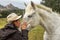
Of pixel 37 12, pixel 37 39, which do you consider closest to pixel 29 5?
pixel 37 12

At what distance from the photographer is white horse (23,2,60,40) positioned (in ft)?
21.6

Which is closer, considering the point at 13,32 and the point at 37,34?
the point at 13,32

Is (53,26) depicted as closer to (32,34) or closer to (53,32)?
→ (53,32)

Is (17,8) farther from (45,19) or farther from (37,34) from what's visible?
(45,19)

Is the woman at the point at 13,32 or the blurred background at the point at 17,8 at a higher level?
the woman at the point at 13,32

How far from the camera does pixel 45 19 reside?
6.81 m

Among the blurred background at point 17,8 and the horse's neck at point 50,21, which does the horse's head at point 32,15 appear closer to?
the horse's neck at point 50,21

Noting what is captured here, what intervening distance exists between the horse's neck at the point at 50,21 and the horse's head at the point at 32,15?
0.15m

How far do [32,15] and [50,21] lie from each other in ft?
1.72

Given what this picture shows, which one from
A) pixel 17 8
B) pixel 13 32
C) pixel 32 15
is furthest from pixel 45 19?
pixel 17 8

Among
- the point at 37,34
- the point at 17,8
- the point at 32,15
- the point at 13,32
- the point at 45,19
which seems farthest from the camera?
the point at 17,8

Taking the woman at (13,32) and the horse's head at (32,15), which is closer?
the woman at (13,32)

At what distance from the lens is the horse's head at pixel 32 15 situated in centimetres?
655

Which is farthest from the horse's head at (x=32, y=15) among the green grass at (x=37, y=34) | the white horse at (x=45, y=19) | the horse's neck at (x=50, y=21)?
the green grass at (x=37, y=34)
